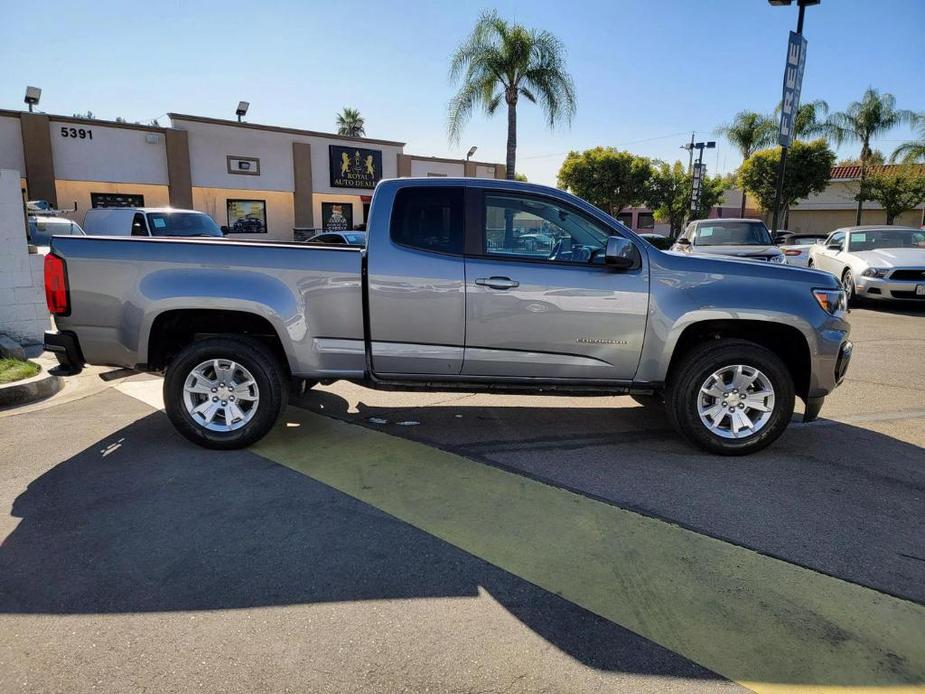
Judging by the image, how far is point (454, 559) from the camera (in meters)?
3.27

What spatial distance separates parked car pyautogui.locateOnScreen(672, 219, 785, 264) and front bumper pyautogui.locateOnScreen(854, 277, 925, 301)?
1707mm

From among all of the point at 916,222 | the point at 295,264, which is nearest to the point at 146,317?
the point at 295,264

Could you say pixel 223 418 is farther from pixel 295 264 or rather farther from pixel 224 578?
pixel 224 578

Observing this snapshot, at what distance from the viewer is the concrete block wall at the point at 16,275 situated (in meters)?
7.91

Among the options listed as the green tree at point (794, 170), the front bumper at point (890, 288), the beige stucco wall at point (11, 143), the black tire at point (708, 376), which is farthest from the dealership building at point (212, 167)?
Result: the black tire at point (708, 376)

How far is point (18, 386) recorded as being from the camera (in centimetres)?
610

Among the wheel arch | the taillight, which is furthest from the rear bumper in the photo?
the wheel arch

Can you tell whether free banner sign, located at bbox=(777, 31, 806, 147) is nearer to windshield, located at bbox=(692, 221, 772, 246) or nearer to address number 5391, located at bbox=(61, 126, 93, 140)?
windshield, located at bbox=(692, 221, 772, 246)

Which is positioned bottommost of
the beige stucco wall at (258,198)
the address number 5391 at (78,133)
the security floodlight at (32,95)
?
the beige stucco wall at (258,198)

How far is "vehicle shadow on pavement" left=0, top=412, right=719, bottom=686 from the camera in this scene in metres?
2.85

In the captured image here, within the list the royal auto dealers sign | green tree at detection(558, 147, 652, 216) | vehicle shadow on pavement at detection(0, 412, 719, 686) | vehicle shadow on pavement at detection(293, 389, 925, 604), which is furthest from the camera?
green tree at detection(558, 147, 652, 216)

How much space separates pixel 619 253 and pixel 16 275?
752 centimetres

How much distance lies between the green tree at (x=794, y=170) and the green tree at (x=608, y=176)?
6.76 meters

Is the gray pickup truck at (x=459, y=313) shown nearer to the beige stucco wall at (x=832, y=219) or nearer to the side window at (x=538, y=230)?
the side window at (x=538, y=230)
